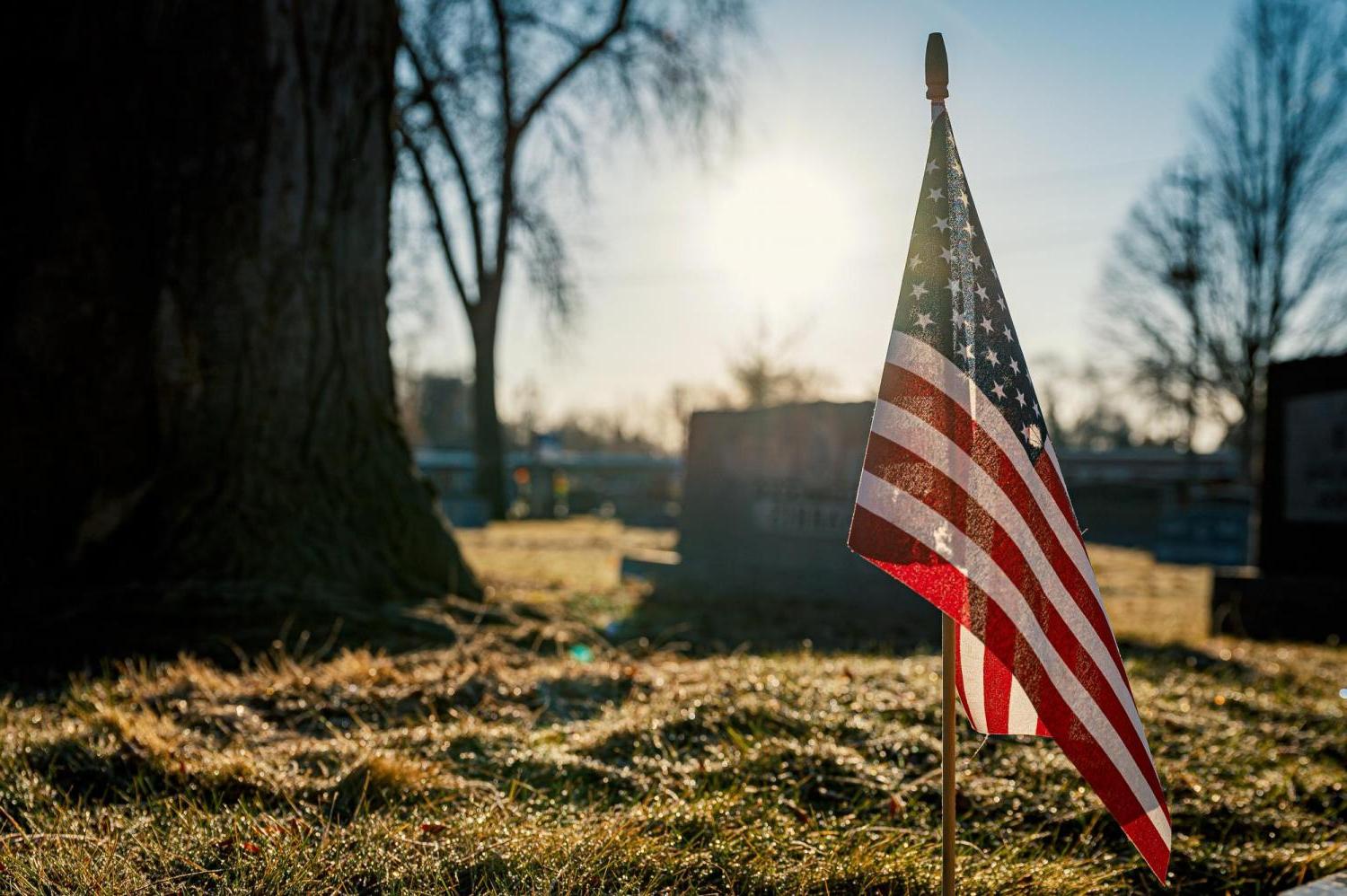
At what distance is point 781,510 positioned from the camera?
10594mm

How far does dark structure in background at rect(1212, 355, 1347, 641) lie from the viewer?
9000 mm

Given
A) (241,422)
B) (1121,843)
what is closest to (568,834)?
(1121,843)

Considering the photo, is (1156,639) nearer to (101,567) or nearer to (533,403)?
(101,567)

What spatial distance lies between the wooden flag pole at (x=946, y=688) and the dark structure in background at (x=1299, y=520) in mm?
8067

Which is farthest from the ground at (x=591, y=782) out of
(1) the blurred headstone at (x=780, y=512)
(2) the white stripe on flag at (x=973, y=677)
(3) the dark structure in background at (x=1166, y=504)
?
(1) the blurred headstone at (x=780, y=512)

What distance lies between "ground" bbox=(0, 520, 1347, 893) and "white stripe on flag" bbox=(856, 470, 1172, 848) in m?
0.24

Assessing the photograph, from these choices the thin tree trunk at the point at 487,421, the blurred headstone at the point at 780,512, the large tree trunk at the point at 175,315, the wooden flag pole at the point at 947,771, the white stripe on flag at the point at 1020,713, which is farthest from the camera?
the thin tree trunk at the point at 487,421

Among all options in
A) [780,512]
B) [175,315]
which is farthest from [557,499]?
[175,315]

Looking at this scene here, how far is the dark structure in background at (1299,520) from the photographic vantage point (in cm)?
900

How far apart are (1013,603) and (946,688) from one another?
231 millimetres

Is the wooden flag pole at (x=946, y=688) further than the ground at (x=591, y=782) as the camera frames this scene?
No

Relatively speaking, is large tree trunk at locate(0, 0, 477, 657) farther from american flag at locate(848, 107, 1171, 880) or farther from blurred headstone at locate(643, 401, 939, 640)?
blurred headstone at locate(643, 401, 939, 640)

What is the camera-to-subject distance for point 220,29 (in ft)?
18.1

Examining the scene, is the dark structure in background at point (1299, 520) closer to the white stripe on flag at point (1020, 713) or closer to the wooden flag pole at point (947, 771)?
the white stripe on flag at point (1020, 713)
